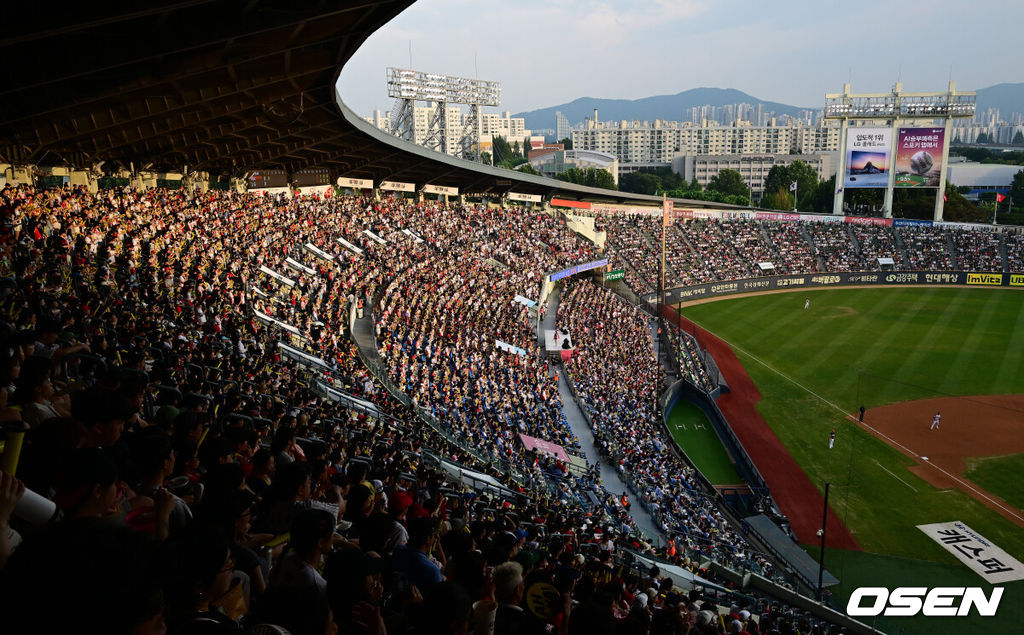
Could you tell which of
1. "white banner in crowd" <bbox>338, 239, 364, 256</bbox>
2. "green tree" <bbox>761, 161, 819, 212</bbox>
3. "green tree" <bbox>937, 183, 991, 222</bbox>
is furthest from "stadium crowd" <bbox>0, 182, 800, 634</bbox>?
"green tree" <bbox>761, 161, 819, 212</bbox>

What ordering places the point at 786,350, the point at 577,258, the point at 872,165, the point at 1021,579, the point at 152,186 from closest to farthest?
the point at 1021,579 < the point at 152,186 < the point at 786,350 < the point at 577,258 < the point at 872,165

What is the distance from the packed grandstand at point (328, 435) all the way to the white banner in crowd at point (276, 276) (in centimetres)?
17

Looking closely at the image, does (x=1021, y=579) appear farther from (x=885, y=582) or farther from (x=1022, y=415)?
(x=1022, y=415)

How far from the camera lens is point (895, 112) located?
65.8 m

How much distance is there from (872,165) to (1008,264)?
14.6m

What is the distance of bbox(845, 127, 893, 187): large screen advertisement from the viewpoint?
65750mm

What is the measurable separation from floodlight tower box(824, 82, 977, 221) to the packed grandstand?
3844cm

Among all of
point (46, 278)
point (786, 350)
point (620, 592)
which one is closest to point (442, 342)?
point (46, 278)

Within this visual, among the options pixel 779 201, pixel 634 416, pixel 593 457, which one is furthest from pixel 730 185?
pixel 593 457

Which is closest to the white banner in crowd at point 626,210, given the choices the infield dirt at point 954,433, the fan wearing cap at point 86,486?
the infield dirt at point 954,433

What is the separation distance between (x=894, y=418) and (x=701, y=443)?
8.66 metres

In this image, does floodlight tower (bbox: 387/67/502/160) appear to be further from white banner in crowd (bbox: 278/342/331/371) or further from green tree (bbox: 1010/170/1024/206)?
green tree (bbox: 1010/170/1024/206)

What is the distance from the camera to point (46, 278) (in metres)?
11.0

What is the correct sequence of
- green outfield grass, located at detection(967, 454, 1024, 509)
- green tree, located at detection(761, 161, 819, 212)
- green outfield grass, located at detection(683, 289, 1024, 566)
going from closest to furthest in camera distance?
green outfield grass, located at detection(683, 289, 1024, 566), green outfield grass, located at detection(967, 454, 1024, 509), green tree, located at detection(761, 161, 819, 212)
